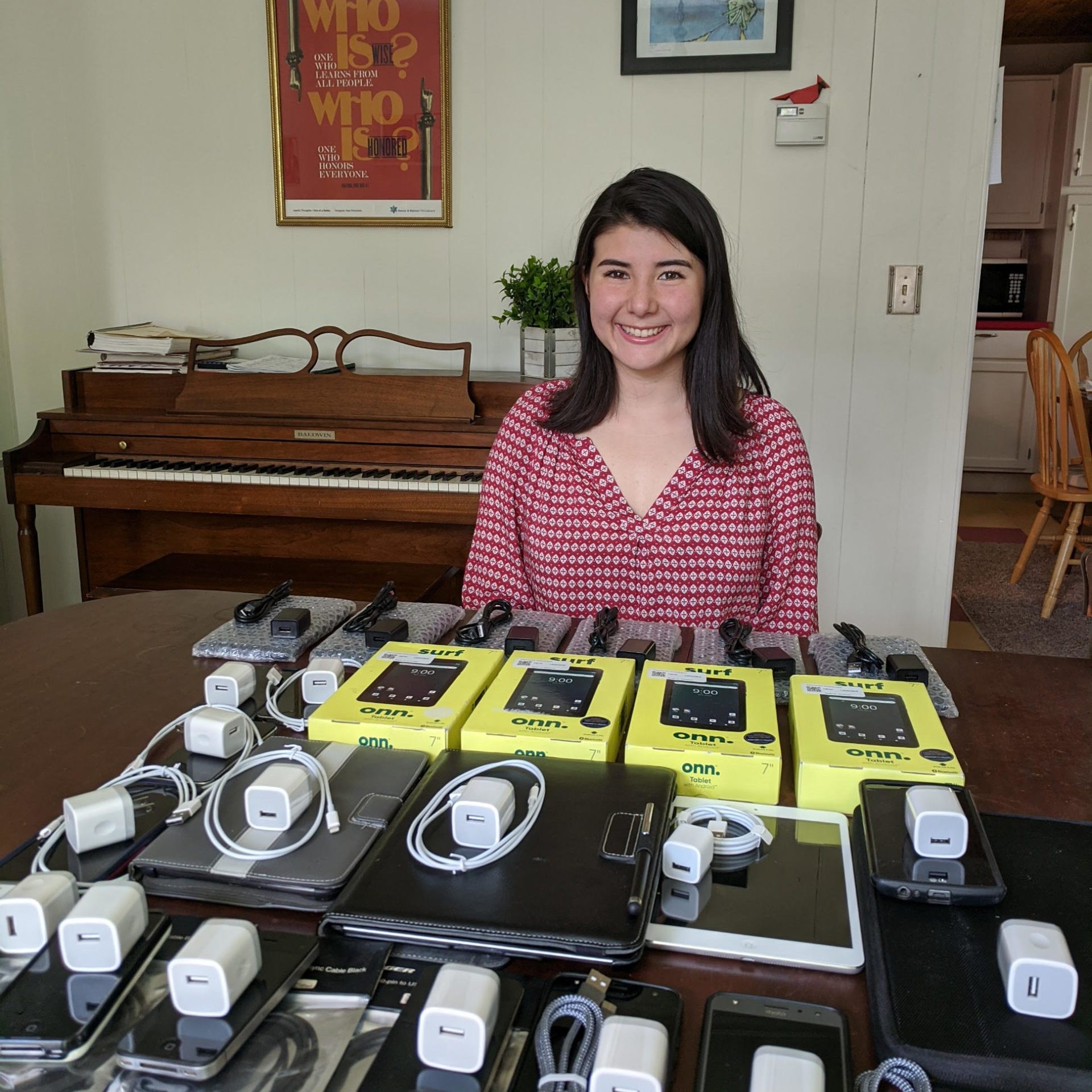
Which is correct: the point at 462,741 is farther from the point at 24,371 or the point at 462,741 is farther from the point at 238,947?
the point at 24,371

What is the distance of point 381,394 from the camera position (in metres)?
2.90

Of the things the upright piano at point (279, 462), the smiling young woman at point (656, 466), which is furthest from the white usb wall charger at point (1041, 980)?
the upright piano at point (279, 462)

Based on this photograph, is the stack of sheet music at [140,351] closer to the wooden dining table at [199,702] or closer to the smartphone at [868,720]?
the wooden dining table at [199,702]

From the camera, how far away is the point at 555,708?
99 centimetres

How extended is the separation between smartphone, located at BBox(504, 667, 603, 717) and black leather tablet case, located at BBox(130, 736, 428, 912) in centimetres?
13

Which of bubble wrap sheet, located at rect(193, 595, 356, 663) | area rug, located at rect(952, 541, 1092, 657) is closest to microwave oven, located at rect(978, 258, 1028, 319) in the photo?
area rug, located at rect(952, 541, 1092, 657)

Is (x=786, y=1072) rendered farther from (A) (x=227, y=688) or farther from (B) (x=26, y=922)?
(A) (x=227, y=688)

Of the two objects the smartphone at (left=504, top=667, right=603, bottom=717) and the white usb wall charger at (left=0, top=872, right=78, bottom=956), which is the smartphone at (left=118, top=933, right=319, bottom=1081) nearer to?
A: the white usb wall charger at (left=0, top=872, right=78, bottom=956)

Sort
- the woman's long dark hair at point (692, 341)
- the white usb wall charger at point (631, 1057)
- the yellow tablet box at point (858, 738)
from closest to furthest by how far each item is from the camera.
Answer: the white usb wall charger at point (631, 1057) → the yellow tablet box at point (858, 738) → the woman's long dark hair at point (692, 341)

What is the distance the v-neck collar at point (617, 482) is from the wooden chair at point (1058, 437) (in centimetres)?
270

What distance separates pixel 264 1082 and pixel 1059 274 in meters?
6.38

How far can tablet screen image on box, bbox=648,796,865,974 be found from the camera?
0.71 m

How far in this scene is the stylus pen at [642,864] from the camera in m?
0.71

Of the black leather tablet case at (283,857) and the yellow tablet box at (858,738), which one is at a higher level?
the yellow tablet box at (858,738)
